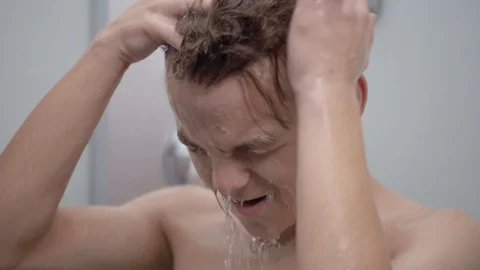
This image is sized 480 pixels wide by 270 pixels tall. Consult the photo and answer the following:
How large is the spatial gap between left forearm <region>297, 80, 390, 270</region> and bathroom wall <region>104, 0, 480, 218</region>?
0.67m

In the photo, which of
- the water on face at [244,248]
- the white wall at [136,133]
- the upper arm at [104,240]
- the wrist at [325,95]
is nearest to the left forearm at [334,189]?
the wrist at [325,95]

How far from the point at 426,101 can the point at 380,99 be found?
102mm

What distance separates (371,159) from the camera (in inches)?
53.9

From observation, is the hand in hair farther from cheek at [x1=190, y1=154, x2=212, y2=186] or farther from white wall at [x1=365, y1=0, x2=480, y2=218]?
white wall at [x1=365, y1=0, x2=480, y2=218]

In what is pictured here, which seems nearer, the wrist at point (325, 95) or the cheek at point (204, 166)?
the wrist at point (325, 95)

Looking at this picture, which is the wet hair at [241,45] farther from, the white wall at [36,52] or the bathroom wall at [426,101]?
the white wall at [36,52]

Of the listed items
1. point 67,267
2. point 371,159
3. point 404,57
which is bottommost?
point 371,159

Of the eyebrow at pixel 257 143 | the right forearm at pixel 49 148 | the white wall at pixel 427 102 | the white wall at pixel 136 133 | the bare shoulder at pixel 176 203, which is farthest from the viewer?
the white wall at pixel 136 133

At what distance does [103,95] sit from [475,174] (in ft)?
2.49

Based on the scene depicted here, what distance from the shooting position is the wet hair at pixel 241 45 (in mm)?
686

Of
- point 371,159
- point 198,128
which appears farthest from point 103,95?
point 371,159

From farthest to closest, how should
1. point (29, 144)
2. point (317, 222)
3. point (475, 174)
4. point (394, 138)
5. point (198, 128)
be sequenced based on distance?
point (394, 138) < point (475, 174) < point (29, 144) < point (198, 128) < point (317, 222)

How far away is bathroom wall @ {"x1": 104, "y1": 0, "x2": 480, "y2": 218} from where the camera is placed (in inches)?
48.9

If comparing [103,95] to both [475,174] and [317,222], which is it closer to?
[317,222]
